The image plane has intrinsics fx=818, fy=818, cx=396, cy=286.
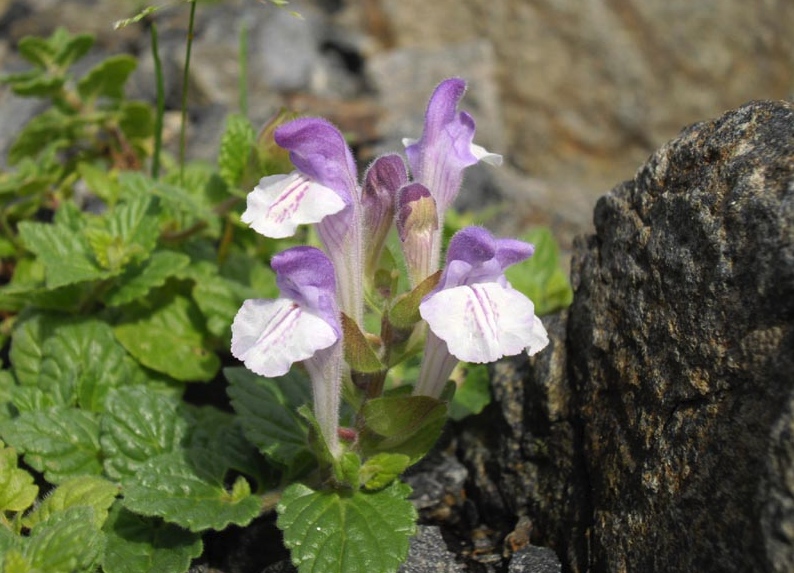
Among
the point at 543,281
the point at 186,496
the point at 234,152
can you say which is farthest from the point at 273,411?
the point at 543,281

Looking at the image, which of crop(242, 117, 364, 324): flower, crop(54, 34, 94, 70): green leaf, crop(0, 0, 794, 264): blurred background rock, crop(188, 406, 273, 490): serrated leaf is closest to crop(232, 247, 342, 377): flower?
crop(242, 117, 364, 324): flower

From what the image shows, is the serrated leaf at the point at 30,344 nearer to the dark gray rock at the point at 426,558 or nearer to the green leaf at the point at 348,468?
the dark gray rock at the point at 426,558

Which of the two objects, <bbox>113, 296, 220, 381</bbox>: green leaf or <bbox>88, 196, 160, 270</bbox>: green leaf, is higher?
<bbox>88, 196, 160, 270</bbox>: green leaf

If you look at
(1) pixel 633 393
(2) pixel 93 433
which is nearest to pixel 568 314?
(1) pixel 633 393

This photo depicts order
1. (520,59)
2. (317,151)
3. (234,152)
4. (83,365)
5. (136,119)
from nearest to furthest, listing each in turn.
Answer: (317,151) → (83,365) → (234,152) → (136,119) → (520,59)

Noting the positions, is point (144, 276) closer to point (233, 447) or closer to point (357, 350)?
point (233, 447)

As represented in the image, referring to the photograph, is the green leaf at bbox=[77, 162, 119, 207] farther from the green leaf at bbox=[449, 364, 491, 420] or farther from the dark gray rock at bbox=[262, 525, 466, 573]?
the dark gray rock at bbox=[262, 525, 466, 573]

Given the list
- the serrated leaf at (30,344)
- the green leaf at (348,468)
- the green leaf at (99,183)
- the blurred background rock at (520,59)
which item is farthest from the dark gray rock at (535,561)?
the blurred background rock at (520,59)
